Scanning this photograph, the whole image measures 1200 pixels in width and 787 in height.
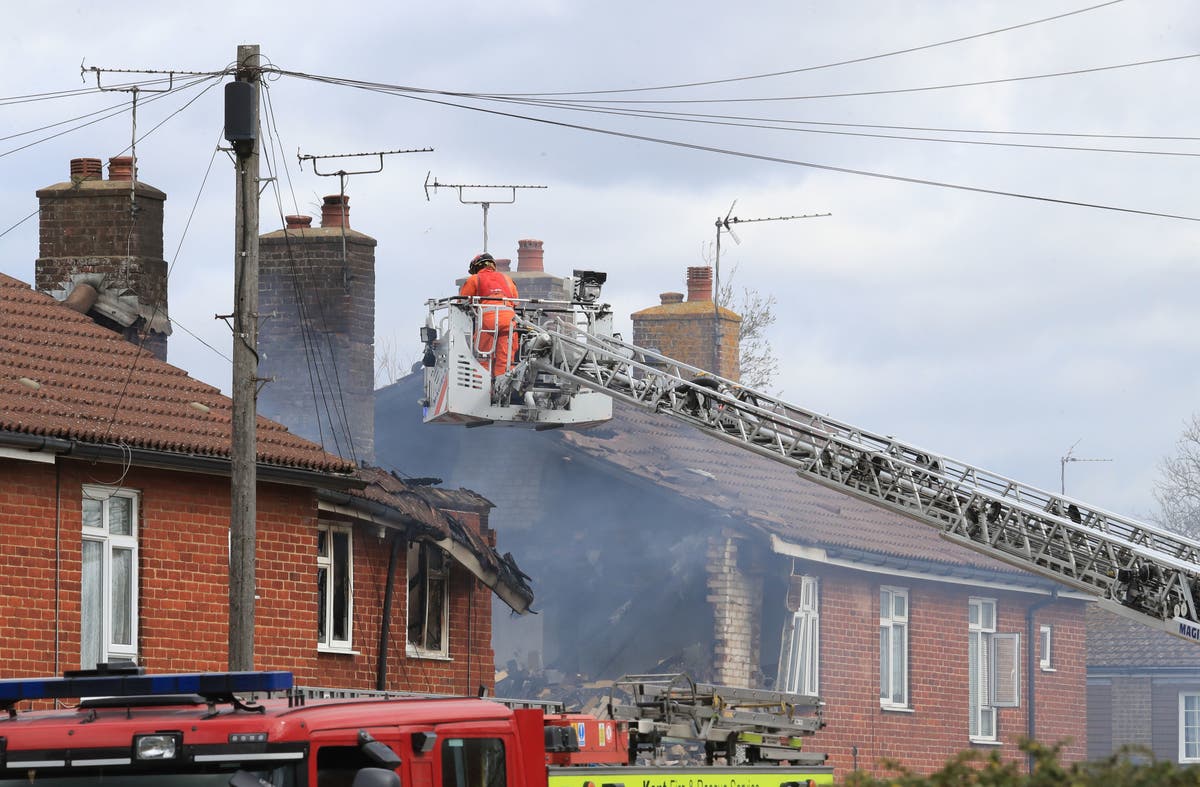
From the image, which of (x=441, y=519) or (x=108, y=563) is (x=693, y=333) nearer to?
(x=441, y=519)

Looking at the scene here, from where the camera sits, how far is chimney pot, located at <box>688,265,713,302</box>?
33219 mm

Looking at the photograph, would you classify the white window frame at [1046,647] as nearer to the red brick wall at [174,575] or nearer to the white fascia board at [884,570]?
the white fascia board at [884,570]

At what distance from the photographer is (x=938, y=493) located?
18484 mm

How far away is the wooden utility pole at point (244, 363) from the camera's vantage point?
13.4m

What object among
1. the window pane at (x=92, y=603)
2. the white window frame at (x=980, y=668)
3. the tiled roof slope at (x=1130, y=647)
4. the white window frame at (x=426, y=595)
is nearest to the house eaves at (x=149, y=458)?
the window pane at (x=92, y=603)

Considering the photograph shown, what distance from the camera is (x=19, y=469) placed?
617 inches

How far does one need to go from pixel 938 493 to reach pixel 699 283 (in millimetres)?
15153

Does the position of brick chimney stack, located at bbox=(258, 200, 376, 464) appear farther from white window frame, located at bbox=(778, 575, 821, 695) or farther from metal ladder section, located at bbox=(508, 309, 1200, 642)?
white window frame, located at bbox=(778, 575, 821, 695)

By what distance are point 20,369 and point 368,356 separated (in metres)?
8.52

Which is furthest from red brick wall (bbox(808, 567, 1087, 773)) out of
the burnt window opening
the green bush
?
the green bush

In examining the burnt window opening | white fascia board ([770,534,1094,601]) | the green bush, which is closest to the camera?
the green bush

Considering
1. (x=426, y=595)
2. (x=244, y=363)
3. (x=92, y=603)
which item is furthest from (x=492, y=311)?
(x=244, y=363)

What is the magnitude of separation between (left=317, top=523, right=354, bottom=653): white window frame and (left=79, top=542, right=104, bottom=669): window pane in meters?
3.09

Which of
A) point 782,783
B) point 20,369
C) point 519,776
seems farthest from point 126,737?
Answer: point 20,369
